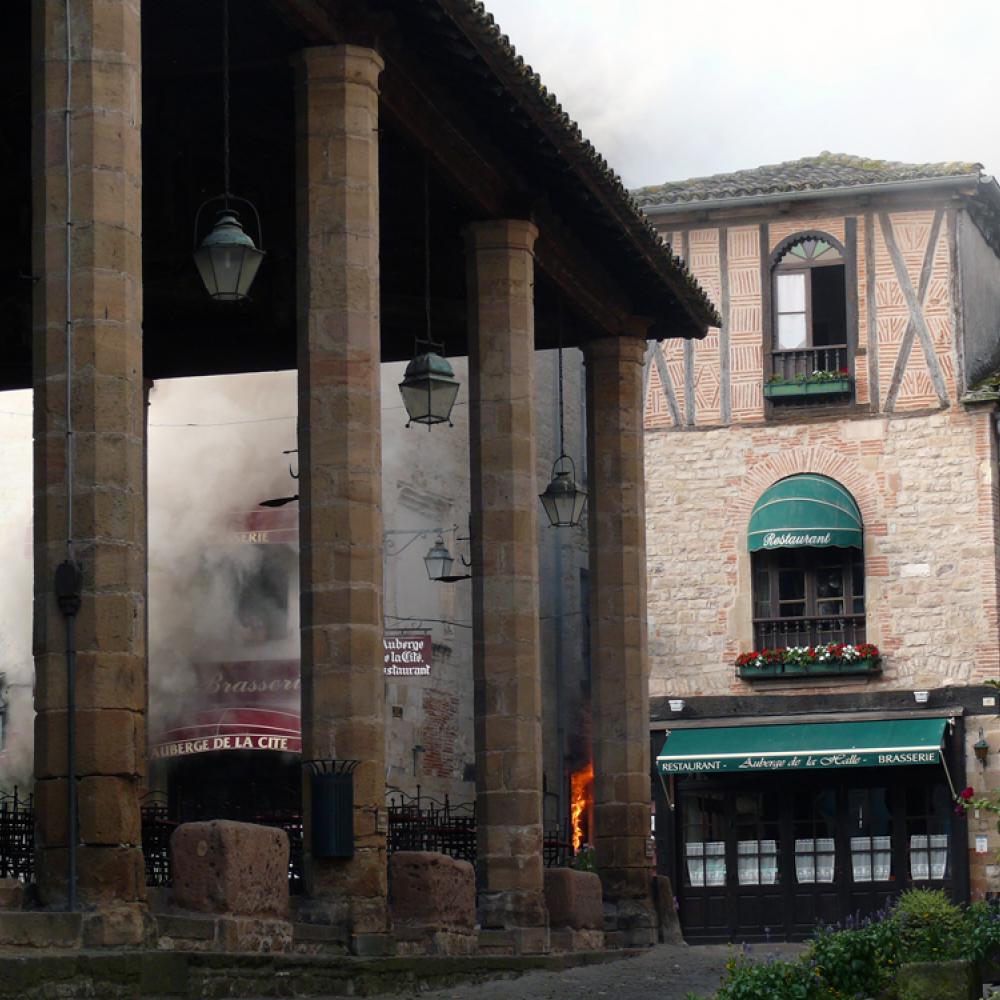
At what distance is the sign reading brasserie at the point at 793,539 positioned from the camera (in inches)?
1308

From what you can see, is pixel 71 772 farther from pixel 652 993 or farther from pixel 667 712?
pixel 667 712

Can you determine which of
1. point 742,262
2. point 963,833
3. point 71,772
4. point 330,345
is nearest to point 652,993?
point 330,345

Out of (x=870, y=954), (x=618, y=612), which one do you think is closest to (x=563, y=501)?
(x=618, y=612)

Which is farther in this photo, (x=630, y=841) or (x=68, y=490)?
(x=630, y=841)

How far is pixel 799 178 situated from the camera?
34844 millimetres

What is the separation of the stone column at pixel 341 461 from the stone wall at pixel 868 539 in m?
17.6

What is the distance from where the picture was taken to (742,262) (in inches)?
1372

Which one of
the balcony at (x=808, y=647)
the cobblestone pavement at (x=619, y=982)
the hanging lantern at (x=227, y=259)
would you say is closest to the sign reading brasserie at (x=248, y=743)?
the balcony at (x=808, y=647)

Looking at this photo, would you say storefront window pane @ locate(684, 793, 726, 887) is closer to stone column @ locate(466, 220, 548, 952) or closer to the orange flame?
the orange flame

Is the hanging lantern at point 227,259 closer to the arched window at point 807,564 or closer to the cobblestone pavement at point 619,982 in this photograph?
the cobblestone pavement at point 619,982

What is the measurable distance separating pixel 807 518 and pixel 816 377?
2.16 m

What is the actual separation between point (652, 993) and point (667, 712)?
16678 mm

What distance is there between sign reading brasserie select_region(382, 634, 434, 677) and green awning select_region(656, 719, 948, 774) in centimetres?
338

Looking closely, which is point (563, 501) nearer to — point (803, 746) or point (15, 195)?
point (15, 195)
